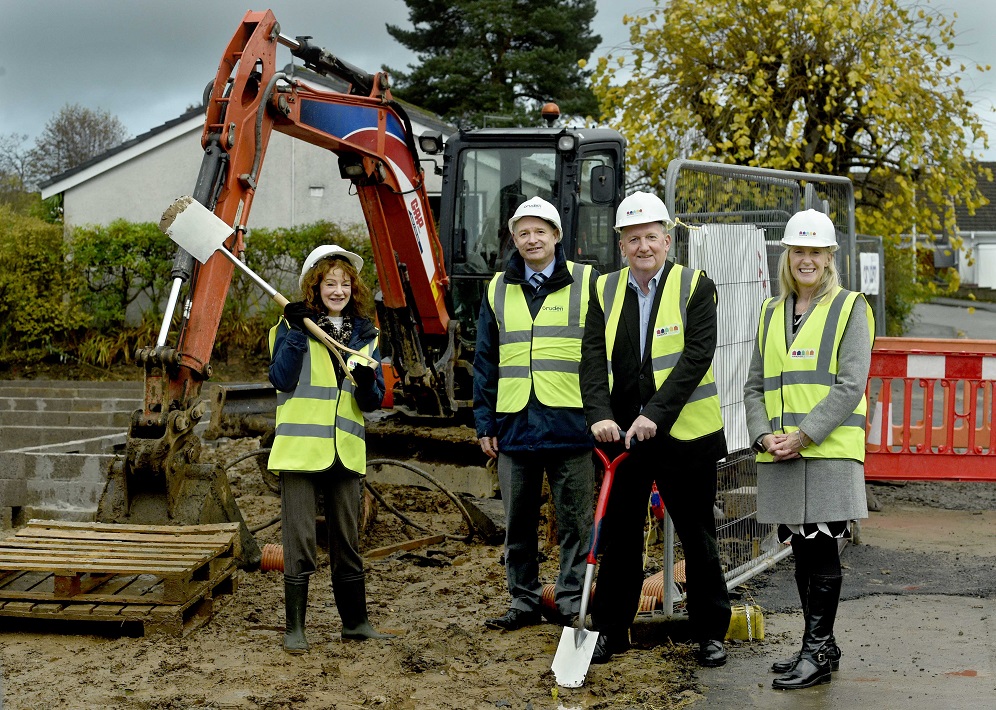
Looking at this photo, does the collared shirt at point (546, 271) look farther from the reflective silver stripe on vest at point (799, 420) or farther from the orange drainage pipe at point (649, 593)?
the orange drainage pipe at point (649, 593)

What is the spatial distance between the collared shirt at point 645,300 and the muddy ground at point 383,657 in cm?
145

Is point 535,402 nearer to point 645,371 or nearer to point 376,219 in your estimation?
point 645,371

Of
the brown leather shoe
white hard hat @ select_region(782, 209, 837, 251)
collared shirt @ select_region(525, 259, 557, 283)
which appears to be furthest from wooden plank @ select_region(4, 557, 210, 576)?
white hard hat @ select_region(782, 209, 837, 251)

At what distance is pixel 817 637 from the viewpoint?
4828mm

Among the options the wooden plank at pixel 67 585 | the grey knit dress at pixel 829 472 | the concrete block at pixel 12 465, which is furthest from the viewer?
the concrete block at pixel 12 465


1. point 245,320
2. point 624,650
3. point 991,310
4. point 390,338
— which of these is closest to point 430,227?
point 390,338

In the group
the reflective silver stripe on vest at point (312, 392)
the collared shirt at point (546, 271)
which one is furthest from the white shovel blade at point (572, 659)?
the collared shirt at point (546, 271)

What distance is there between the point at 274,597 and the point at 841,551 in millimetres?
3576

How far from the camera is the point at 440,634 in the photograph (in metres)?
5.57

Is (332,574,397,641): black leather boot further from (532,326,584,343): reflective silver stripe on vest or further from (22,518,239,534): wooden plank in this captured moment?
(532,326,584,343): reflective silver stripe on vest

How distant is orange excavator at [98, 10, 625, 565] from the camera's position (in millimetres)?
6602

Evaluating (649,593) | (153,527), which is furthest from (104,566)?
(649,593)

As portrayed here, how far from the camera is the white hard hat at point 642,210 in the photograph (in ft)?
16.3

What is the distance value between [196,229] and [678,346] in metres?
2.94
